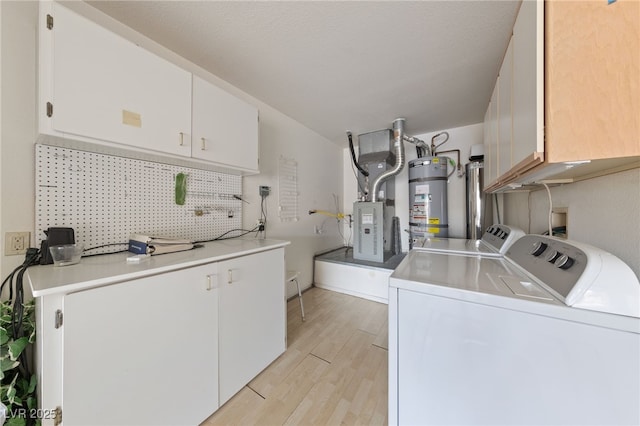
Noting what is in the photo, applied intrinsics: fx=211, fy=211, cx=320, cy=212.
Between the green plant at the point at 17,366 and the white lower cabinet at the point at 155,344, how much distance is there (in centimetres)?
13

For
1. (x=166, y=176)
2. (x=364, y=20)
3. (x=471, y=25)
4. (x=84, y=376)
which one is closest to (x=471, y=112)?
(x=471, y=25)

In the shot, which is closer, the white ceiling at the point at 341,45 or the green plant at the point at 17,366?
the green plant at the point at 17,366

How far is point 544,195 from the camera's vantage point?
1470mm

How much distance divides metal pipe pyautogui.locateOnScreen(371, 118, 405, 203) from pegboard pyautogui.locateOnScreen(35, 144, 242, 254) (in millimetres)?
1958

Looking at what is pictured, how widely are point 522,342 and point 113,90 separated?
199 cm

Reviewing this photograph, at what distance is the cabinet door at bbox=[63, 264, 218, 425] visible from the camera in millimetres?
774

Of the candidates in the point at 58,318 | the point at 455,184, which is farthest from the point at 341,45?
the point at 455,184

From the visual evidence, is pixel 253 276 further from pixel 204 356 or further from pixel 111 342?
pixel 111 342

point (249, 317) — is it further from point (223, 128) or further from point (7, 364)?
point (223, 128)

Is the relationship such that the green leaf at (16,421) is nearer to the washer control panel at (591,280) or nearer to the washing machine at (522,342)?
the washing machine at (522,342)

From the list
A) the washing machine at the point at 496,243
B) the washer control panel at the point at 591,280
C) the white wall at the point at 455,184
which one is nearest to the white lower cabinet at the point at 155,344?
the washing machine at the point at 496,243

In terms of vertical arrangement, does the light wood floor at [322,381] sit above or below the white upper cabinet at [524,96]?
below

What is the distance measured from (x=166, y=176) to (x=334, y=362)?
1848 mm

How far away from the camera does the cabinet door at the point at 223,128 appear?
1406 mm
